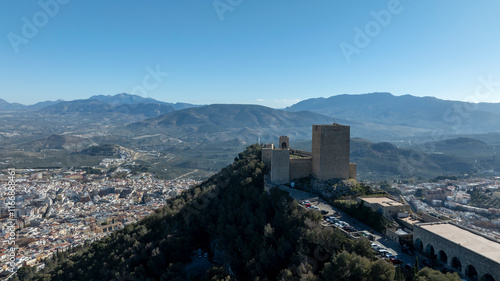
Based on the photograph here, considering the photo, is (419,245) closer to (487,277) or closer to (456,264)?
(456,264)

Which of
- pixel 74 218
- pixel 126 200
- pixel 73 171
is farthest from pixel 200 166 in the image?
pixel 74 218

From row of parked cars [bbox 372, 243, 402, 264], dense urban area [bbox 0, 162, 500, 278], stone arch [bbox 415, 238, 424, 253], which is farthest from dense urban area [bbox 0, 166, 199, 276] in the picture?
stone arch [bbox 415, 238, 424, 253]

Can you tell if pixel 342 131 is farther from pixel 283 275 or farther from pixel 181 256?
pixel 181 256

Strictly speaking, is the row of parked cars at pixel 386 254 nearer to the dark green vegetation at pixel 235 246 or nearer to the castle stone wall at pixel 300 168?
the dark green vegetation at pixel 235 246

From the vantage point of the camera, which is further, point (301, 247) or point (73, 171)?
point (73, 171)

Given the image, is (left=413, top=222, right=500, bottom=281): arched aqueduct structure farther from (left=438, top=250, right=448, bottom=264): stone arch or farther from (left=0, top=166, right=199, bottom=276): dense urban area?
(left=0, top=166, right=199, bottom=276): dense urban area

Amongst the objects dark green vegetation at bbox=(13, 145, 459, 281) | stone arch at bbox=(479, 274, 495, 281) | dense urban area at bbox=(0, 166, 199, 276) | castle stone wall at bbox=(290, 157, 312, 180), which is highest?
castle stone wall at bbox=(290, 157, 312, 180)

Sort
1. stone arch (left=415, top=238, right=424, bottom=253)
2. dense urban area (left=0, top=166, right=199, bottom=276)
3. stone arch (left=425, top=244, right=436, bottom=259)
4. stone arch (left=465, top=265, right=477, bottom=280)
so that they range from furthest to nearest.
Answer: dense urban area (left=0, top=166, right=199, bottom=276), stone arch (left=415, top=238, right=424, bottom=253), stone arch (left=425, top=244, right=436, bottom=259), stone arch (left=465, top=265, right=477, bottom=280)
